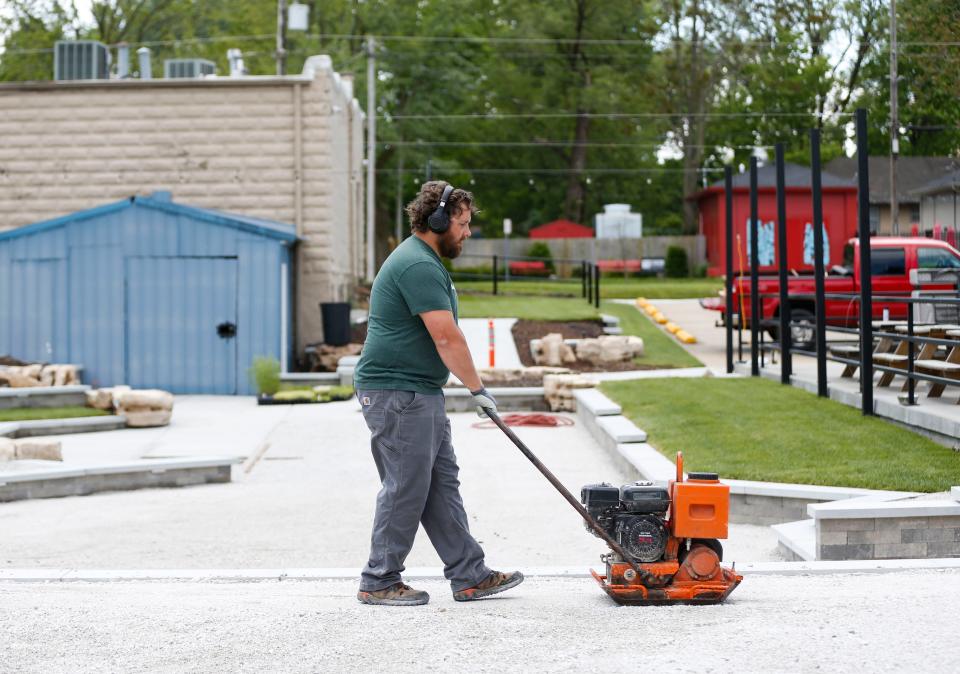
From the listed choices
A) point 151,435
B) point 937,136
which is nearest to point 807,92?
point 937,136

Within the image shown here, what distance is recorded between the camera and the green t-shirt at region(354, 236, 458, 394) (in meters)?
6.28

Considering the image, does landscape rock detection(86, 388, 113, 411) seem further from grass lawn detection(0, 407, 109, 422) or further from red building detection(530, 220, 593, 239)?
red building detection(530, 220, 593, 239)

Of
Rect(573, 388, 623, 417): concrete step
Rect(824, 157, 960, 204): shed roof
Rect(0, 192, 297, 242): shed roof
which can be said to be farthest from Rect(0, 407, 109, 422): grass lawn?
Rect(824, 157, 960, 204): shed roof

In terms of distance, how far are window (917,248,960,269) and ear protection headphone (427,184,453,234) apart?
1867cm

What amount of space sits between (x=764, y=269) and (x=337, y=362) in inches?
449

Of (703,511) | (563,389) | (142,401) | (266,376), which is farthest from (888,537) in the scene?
(266,376)

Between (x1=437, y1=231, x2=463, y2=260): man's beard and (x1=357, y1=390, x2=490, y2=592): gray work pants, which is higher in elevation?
(x1=437, y1=231, x2=463, y2=260): man's beard

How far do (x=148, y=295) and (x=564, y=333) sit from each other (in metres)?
8.24

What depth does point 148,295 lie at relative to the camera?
2384 cm

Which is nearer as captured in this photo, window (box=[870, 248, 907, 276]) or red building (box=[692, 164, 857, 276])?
window (box=[870, 248, 907, 276])

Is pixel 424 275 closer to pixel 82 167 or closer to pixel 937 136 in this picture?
pixel 82 167

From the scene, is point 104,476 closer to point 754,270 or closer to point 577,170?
point 754,270

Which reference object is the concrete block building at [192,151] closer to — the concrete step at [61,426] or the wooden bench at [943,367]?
the concrete step at [61,426]

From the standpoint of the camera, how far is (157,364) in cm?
2362
